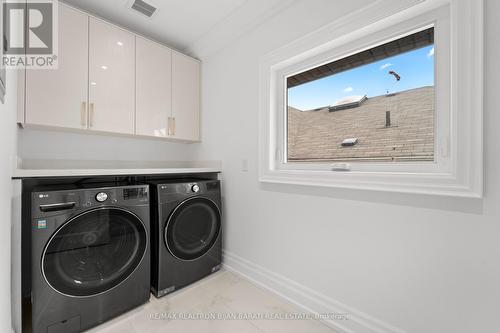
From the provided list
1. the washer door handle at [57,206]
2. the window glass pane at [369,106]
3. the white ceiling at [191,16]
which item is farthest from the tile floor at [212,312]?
the white ceiling at [191,16]

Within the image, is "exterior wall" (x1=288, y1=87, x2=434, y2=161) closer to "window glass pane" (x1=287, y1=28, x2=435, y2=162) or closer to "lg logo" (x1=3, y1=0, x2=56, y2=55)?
"window glass pane" (x1=287, y1=28, x2=435, y2=162)

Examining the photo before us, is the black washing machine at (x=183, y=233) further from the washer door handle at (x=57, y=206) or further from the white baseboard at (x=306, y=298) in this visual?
the washer door handle at (x=57, y=206)

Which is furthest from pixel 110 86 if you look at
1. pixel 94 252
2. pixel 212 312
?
pixel 212 312

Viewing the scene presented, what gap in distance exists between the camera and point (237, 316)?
1477 millimetres

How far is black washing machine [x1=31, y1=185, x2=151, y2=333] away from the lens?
1.19 m

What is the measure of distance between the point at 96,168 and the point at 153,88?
0.93 meters

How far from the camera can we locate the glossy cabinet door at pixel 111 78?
1.72 meters

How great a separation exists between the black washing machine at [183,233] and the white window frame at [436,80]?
2.33 feet

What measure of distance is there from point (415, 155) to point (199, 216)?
1615mm

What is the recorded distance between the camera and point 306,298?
5.00ft

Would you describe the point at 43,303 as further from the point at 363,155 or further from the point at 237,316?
the point at 363,155

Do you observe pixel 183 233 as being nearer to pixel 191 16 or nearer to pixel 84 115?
pixel 84 115

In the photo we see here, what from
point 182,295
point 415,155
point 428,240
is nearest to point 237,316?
point 182,295

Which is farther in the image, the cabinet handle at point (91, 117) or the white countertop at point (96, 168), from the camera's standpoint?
the cabinet handle at point (91, 117)
